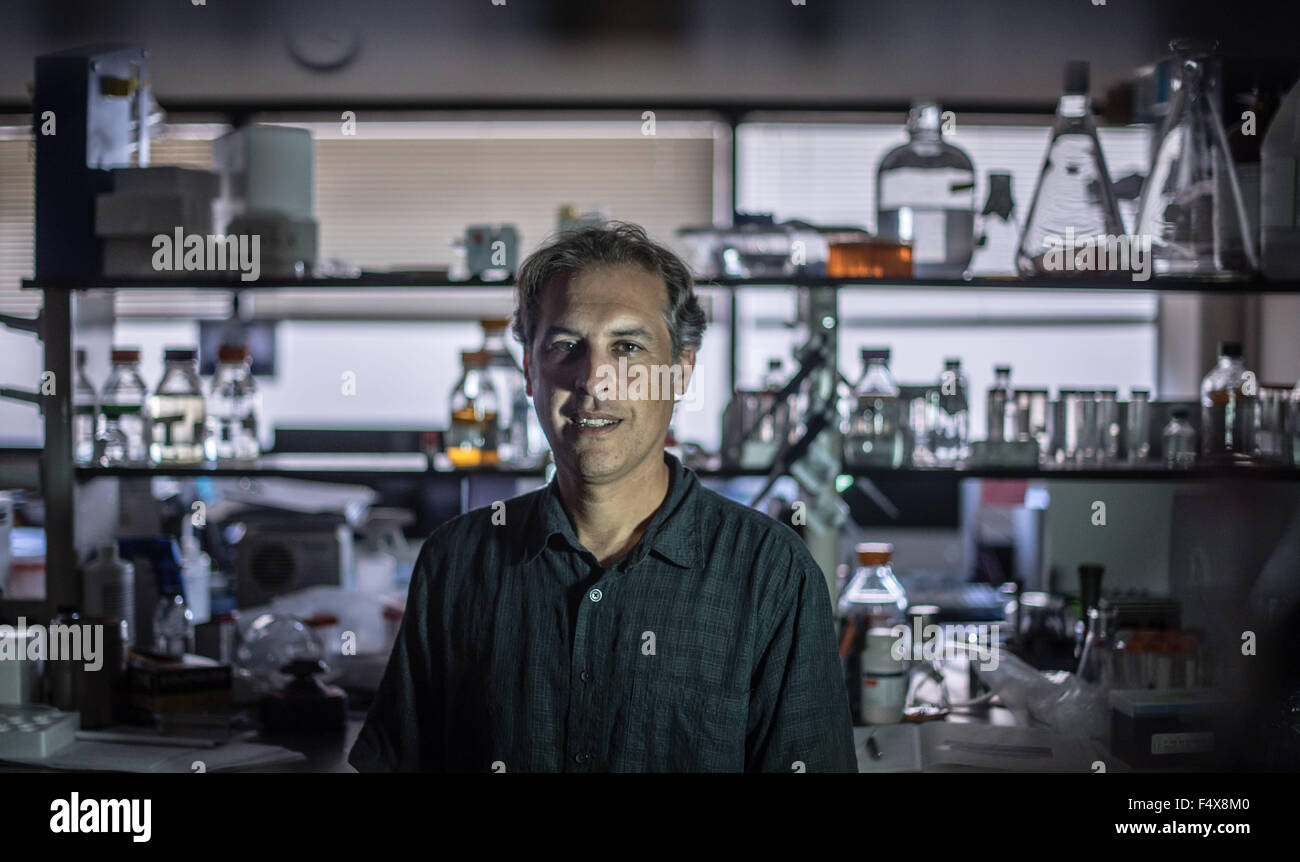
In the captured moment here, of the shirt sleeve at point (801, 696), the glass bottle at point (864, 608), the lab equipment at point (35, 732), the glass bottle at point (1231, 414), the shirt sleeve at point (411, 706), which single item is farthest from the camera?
the glass bottle at point (1231, 414)

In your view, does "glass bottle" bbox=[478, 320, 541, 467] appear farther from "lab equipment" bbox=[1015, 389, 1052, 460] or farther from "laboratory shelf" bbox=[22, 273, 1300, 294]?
"lab equipment" bbox=[1015, 389, 1052, 460]

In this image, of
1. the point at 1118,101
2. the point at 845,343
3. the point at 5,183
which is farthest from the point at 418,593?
the point at 5,183

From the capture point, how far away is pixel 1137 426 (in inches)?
82.0

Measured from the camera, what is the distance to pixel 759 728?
146 cm

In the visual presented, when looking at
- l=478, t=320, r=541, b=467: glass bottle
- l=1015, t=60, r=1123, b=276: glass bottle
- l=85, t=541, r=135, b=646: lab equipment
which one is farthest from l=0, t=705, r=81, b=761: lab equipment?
l=1015, t=60, r=1123, b=276: glass bottle

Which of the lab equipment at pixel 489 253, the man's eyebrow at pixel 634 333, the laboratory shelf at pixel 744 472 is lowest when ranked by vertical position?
the laboratory shelf at pixel 744 472

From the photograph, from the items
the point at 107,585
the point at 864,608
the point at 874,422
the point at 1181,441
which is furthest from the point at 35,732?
the point at 1181,441

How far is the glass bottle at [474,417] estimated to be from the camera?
207 cm

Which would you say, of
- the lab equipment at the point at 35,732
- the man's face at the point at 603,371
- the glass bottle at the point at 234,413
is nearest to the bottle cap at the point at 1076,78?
the man's face at the point at 603,371

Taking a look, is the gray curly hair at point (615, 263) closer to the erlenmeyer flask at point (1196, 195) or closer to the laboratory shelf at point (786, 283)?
the laboratory shelf at point (786, 283)

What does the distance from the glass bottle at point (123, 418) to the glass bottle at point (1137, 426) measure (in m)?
1.77

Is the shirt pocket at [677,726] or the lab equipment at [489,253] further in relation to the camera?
the lab equipment at [489,253]

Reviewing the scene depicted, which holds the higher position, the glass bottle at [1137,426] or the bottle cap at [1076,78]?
the bottle cap at [1076,78]

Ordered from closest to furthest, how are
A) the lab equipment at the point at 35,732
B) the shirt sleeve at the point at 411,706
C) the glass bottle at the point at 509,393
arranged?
1. the shirt sleeve at the point at 411,706
2. the lab equipment at the point at 35,732
3. the glass bottle at the point at 509,393
